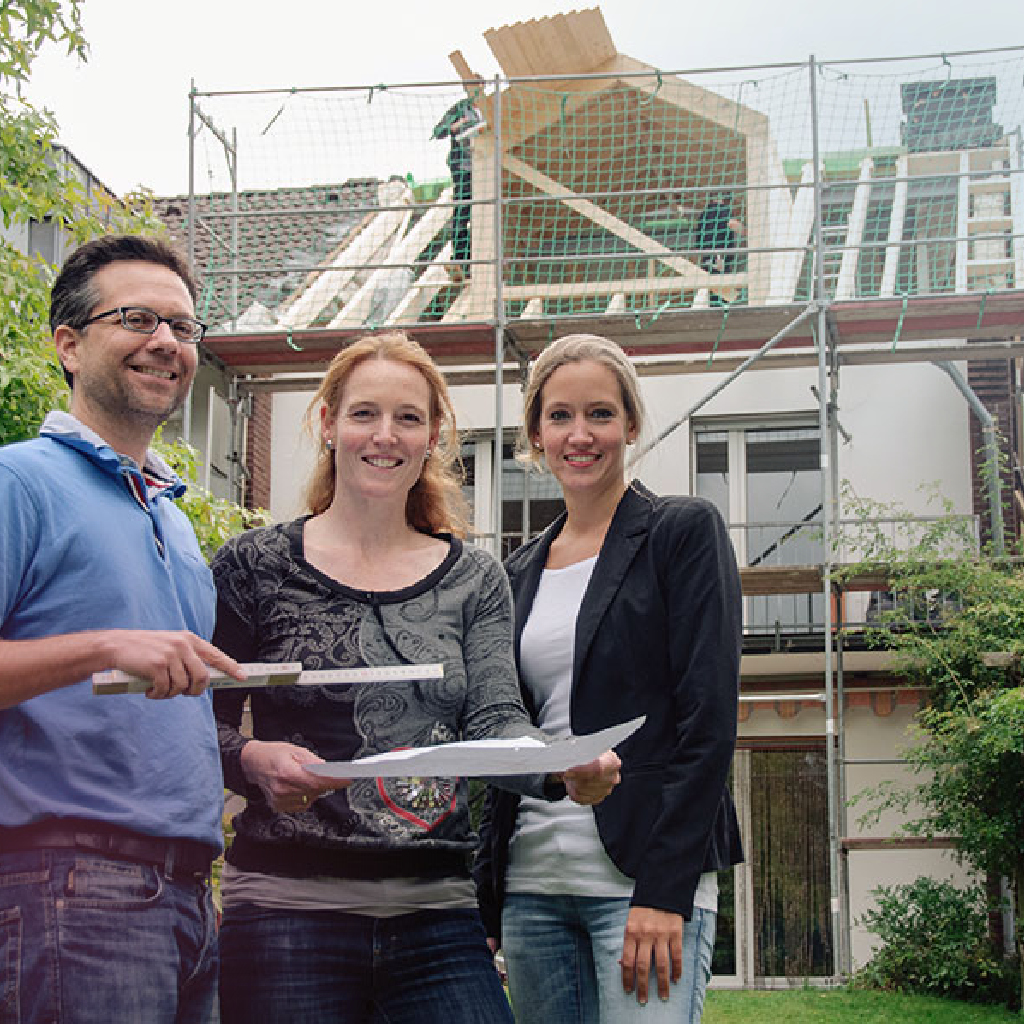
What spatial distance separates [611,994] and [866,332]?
11158mm

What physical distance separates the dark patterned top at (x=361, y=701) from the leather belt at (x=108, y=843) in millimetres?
242

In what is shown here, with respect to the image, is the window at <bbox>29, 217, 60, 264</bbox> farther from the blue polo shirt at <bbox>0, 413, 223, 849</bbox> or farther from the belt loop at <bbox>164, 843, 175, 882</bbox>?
the belt loop at <bbox>164, 843, 175, 882</bbox>

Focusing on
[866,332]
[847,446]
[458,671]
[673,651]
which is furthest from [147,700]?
[847,446]

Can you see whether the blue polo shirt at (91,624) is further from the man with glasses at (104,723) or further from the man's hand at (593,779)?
the man's hand at (593,779)

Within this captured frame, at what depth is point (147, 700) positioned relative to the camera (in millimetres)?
2225

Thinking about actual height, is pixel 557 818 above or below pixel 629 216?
below

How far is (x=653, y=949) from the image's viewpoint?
263cm

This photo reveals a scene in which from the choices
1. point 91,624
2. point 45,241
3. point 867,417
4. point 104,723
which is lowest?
point 104,723

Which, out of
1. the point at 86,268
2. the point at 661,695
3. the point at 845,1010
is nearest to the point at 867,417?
the point at 845,1010

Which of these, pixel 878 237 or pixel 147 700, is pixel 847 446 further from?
pixel 147 700

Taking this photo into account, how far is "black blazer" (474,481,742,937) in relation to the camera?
2.68m

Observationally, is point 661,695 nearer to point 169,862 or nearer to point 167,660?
point 169,862

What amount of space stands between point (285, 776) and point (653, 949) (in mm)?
759

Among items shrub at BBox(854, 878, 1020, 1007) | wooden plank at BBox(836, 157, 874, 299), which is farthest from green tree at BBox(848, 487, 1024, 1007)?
wooden plank at BBox(836, 157, 874, 299)
